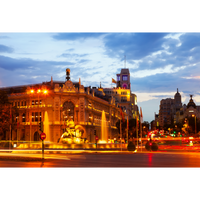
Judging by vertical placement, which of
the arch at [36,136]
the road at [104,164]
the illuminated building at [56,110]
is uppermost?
the illuminated building at [56,110]

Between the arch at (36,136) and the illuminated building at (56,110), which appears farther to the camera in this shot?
the arch at (36,136)

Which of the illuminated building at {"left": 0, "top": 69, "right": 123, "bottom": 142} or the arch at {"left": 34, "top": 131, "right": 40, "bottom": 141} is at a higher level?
the illuminated building at {"left": 0, "top": 69, "right": 123, "bottom": 142}

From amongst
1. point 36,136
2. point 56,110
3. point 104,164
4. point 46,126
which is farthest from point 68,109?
point 104,164

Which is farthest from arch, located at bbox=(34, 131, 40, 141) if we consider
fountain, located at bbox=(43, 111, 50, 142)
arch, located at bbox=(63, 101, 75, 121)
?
arch, located at bbox=(63, 101, 75, 121)

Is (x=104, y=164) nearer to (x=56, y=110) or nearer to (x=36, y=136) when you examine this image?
(x=56, y=110)

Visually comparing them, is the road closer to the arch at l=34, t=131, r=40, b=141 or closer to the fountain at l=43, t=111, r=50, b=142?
the fountain at l=43, t=111, r=50, b=142

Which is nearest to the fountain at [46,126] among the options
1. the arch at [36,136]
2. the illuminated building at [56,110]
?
the illuminated building at [56,110]

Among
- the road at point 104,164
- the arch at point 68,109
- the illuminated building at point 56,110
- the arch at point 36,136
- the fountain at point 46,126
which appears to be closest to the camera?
the road at point 104,164

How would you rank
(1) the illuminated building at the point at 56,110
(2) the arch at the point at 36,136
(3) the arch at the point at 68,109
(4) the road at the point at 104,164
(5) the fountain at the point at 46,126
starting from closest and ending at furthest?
1. (4) the road at the point at 104,164
2. (5) the fountain at the point at 46,126
3. (1) the illuminated building at the point at 56,110
4. (3) the arch at the point at 68,109
5. (2) the arch at the point at 36,136

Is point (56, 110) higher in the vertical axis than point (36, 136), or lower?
higher

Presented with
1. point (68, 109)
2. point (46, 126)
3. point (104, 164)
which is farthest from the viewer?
point (68, 109)

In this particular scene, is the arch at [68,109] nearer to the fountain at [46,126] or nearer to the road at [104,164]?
the fountain at [46,126]
